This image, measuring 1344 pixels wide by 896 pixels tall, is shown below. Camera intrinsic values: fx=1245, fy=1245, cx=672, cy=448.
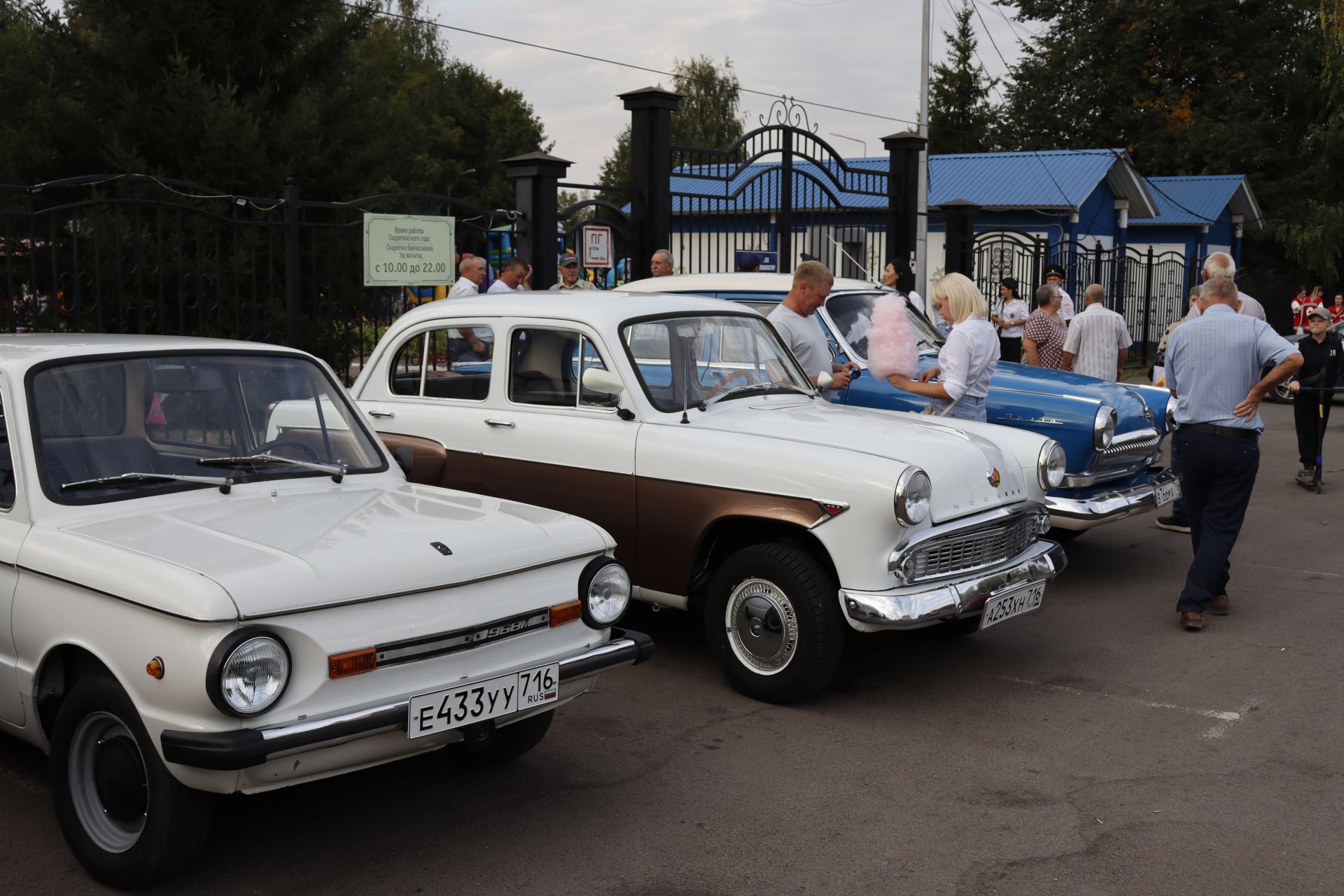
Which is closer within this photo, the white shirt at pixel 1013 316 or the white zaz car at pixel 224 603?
the white zaz car at pixel 224 603

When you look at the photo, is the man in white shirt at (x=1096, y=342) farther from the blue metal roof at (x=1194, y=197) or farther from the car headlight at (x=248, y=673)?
the blue metal roof at (x=1194, y=197)

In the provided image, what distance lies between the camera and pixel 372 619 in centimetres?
363

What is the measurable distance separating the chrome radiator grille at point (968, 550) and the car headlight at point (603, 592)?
141 cm

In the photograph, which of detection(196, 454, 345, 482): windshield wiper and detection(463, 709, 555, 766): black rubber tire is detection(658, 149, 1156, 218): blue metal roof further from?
detection(463, 709, 555, 766): black rubber tire

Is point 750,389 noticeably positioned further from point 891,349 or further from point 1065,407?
point 1065,407

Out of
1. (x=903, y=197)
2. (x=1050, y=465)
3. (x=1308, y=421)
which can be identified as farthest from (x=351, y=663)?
(x=903, y=197)

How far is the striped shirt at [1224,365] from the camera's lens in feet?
22.2

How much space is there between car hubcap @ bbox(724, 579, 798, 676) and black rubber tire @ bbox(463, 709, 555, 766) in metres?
1.20

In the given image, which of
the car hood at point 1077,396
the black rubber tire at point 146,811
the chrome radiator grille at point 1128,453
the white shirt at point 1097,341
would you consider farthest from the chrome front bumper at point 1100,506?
the black rubber tire at point 146,811

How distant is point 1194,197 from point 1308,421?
2634cm

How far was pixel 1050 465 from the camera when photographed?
6.44 meters

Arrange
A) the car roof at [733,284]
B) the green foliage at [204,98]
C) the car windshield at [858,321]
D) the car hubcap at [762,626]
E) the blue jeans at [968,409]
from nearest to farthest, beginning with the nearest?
1. the car hubcap at [762,626]
2. the blue jeans at [968,409]
3. the car windshield at [858,321]
4. the car roof at [733,284]
5. the green foliage at [204,98]

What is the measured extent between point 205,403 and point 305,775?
1.68m

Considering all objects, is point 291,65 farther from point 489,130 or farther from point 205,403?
point 489,130
